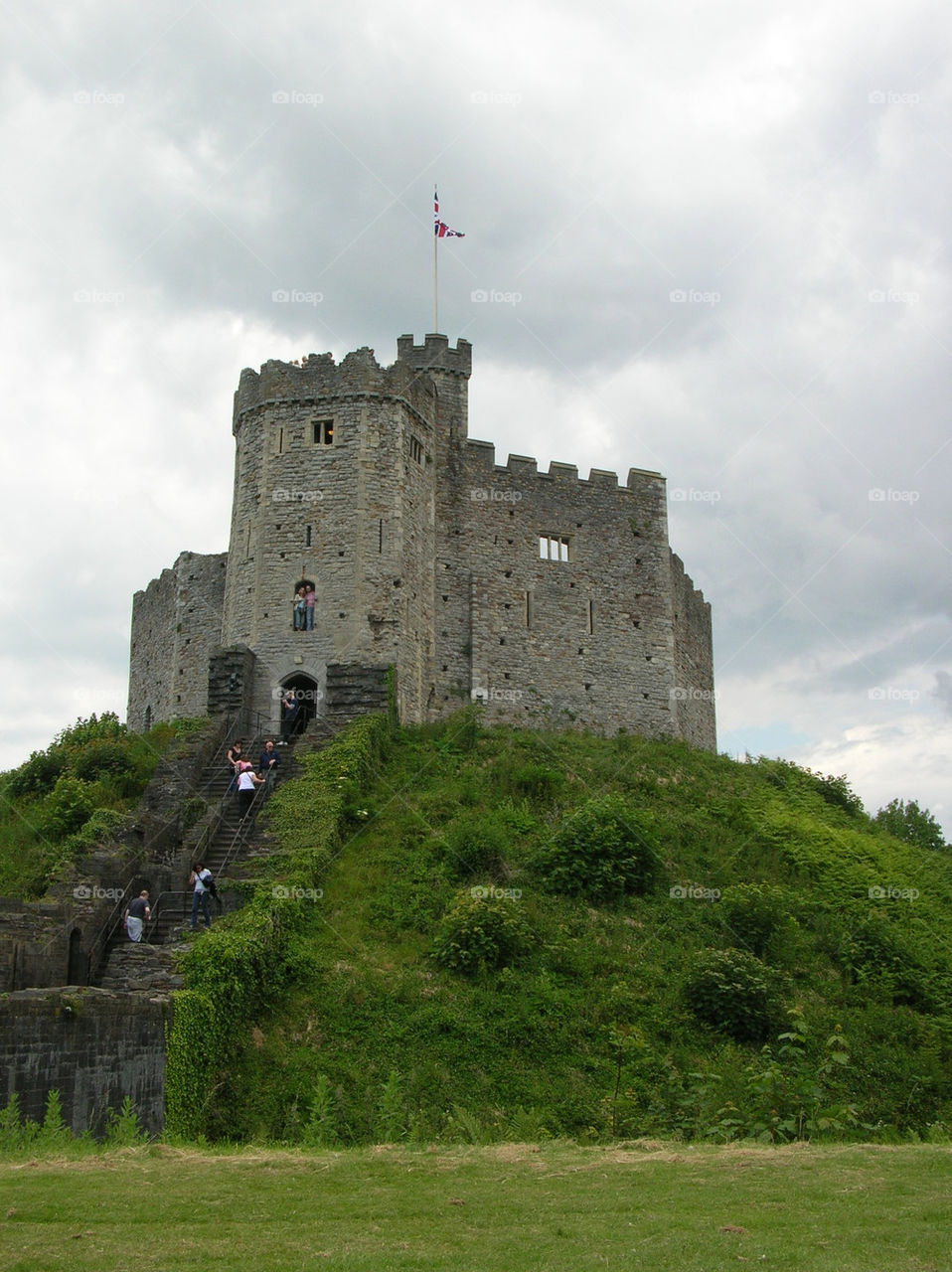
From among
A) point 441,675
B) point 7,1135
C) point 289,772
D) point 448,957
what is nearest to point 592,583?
point 441,675

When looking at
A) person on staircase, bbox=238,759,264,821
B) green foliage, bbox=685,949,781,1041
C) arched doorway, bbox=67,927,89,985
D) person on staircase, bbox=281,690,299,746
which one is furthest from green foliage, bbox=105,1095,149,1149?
person on staircase, bbox=281,690,299,746

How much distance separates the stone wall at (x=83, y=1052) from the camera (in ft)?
44.3

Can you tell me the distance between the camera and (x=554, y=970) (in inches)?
759

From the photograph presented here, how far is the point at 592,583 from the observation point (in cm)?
3619

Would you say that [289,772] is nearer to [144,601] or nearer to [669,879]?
[669,879]

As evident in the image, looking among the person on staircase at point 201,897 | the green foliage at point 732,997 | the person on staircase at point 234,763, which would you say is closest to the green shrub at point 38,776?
the person on staircase at point 234,763

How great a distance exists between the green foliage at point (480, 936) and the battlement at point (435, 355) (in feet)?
65.4

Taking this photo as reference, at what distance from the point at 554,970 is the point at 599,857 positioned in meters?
3.53

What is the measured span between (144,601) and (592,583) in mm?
14409

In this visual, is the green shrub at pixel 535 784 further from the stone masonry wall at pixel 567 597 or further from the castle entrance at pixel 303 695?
the stone masonry wall at pixel 567 597

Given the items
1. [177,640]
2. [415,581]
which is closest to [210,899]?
[415,581]

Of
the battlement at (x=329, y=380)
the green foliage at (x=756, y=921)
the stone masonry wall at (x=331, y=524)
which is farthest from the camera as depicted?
the battlement at (x=329, y=380)

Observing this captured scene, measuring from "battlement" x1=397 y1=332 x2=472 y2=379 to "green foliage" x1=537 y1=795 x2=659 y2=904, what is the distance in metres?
16.8

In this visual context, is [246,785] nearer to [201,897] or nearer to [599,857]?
[201,897]
